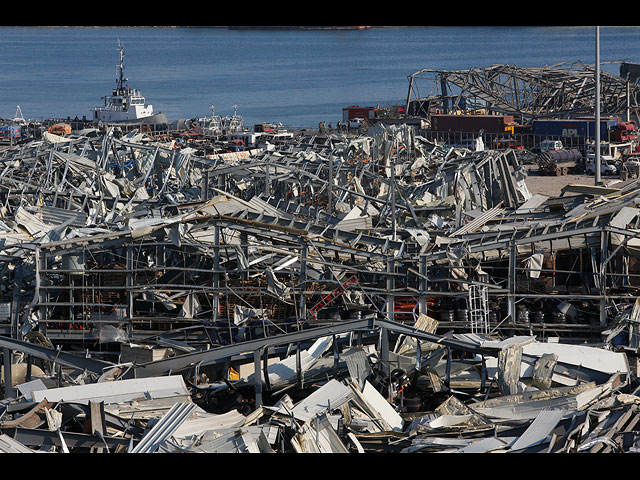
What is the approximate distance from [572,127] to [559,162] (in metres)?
6.64

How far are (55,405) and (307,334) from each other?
4196 millimetres

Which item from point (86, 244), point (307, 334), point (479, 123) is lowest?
point (307, 334)

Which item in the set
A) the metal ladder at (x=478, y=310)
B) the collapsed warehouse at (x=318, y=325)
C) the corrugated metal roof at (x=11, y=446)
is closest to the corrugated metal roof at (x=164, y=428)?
the collapsed warehouse at (x=318, y=325)

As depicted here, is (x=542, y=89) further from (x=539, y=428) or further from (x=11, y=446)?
(x=11, y=446)

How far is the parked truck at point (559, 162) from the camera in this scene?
4525 centimetres

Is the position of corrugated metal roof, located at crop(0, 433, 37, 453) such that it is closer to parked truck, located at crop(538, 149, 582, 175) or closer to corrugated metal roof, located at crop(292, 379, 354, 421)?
corrugated metal roof, located at crop(292, 379, 354, 421)

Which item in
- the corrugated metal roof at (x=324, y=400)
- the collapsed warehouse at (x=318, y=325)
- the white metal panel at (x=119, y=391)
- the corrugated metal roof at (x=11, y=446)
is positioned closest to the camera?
the corrugated metal roof at (x=11, y=446)

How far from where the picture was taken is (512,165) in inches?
1375

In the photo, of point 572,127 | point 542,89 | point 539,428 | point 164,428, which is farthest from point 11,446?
point 542,89

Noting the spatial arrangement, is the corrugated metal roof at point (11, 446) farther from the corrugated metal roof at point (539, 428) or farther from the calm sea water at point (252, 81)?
the calm sea water at point (252, 81)

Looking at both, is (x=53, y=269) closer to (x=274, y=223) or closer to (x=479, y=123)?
(x=274, y=223)

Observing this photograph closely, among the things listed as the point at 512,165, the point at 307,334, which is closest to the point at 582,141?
the point at 512,165

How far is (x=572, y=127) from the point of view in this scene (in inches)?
2037

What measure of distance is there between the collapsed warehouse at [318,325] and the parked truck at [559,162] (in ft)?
60.8
